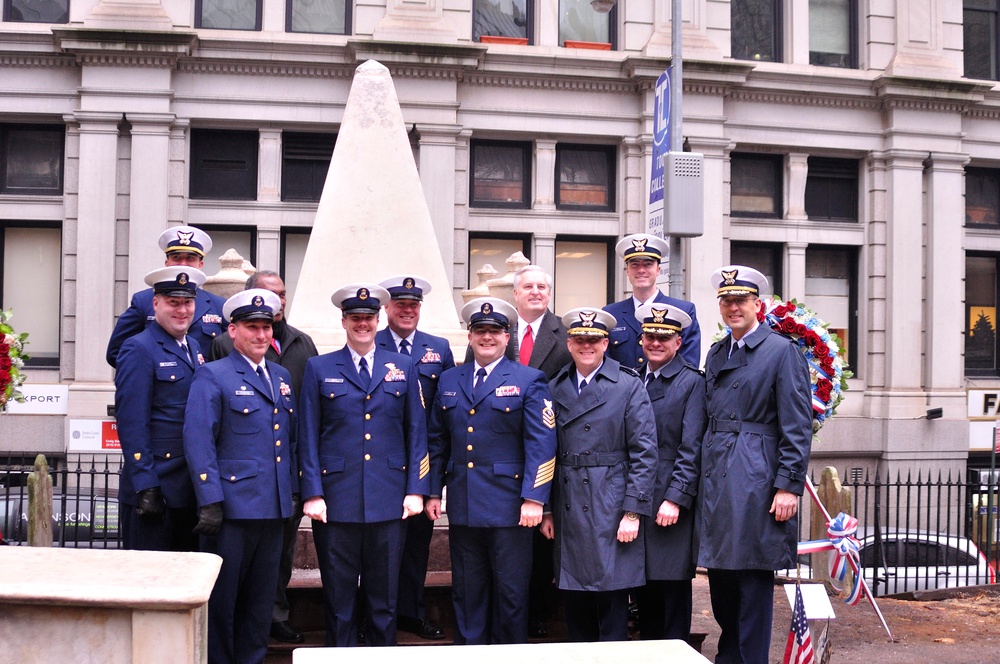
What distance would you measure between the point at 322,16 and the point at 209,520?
46.1 feet

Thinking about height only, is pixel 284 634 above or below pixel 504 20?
below

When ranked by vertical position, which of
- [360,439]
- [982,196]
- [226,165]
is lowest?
[360,439]

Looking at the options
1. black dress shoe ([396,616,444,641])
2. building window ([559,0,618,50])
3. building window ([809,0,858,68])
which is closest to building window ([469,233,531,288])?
building window ([559,0,618,50])

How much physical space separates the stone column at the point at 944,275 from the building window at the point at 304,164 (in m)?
11.0

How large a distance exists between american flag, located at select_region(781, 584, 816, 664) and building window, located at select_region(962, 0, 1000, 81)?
17.3 m

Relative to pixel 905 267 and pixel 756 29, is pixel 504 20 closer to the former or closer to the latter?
pixel 756 29

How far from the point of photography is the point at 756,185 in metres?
18.9

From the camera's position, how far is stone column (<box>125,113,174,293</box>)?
16047 mm

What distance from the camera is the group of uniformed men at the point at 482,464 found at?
17.1 feet

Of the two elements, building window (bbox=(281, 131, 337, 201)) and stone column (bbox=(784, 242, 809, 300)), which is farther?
stone column (bbox=(784, 242, 809, 300))

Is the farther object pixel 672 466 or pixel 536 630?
pixel 536 630

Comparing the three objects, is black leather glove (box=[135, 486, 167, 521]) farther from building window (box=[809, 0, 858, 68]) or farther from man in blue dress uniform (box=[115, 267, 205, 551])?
building window (box=[809, 0, 858, 68])

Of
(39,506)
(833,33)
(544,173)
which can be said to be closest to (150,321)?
(39,506)

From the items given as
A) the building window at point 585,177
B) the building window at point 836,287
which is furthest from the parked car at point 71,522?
the building window at point 836,287
